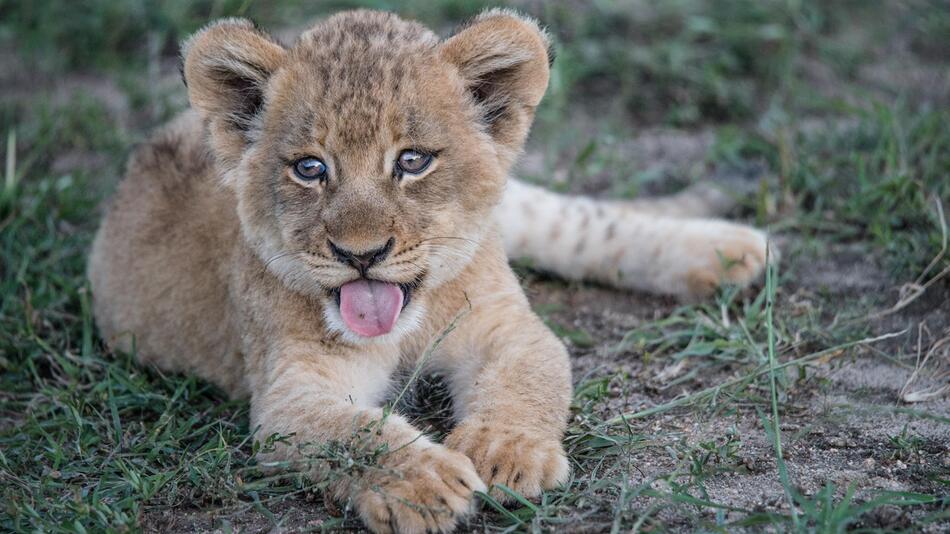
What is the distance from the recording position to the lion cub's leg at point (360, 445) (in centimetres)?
272

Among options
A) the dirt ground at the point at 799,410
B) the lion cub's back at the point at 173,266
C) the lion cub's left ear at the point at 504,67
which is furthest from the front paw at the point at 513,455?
the lion cub's back at the point at 173,266

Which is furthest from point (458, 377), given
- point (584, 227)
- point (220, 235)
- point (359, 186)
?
point (584, 227)

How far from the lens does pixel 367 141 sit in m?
3.19

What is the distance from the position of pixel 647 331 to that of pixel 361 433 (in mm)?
1534

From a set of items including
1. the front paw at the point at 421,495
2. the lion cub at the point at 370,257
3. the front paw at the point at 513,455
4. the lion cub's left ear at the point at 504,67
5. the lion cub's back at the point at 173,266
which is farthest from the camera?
the lion cub's back at the point at 173,266

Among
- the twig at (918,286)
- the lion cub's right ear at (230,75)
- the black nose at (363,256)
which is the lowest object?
the twig at (918,286)

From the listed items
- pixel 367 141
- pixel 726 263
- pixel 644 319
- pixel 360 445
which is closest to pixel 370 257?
pixel 367 141

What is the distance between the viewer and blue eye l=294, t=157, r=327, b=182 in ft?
10.7

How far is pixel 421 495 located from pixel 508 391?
58cm

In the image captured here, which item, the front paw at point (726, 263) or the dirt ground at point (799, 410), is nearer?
the dirt ground at point (799, 410)

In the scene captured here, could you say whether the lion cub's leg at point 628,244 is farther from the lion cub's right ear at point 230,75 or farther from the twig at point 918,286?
the lion cub's right ear at point 230,75

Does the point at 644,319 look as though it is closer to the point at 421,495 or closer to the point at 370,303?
the point at 370,303

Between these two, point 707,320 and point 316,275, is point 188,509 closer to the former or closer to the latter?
point 316,275

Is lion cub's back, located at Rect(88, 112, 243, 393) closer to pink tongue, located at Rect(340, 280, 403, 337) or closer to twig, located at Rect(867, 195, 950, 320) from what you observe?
pink tongue, located at Rect(340, 280, 403, 337)
